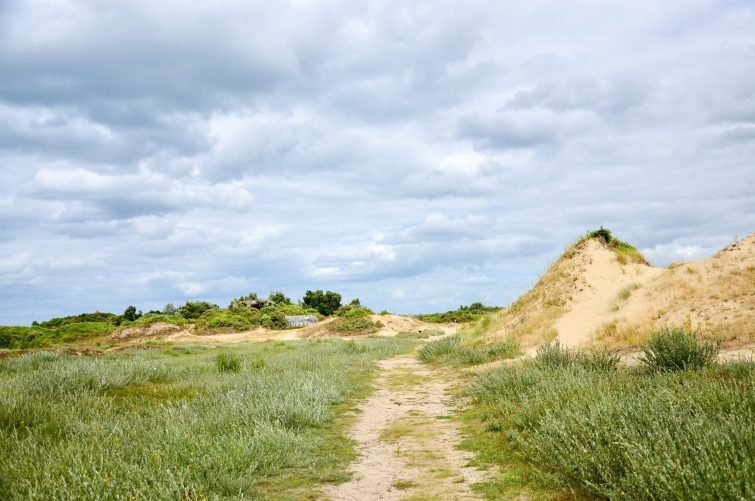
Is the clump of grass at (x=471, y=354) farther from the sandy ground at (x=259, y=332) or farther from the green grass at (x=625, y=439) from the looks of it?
the sandy ground at (x=259, y=332)

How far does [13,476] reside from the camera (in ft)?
19.4

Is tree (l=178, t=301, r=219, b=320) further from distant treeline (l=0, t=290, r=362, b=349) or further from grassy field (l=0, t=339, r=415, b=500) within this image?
grassy field (l=0, t=339, r=415, b=500)

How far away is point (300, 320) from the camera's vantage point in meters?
65.0

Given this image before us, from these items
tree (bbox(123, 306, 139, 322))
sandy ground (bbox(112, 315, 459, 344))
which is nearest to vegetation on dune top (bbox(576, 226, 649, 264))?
sandy ground (bbox(112, 315, 459, 344))

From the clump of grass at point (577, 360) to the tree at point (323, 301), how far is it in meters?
69.5

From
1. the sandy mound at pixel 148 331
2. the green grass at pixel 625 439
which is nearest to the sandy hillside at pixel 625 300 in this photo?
the green grass at pixel 625 439

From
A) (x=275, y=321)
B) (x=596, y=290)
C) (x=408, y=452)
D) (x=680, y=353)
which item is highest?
(x=596, y=290)

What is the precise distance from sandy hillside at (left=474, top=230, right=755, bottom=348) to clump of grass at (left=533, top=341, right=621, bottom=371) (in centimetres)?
501

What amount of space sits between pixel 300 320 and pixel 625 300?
48.9m

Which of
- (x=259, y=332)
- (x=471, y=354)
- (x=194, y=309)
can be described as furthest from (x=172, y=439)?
(x=194, y=309)

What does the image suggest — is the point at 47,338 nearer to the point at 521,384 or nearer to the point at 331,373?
the point at 331,373

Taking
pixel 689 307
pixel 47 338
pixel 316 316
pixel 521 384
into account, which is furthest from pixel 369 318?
pixel 521 384

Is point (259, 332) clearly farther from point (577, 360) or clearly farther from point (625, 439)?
point (625, 439)

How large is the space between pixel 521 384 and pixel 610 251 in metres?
18.4
